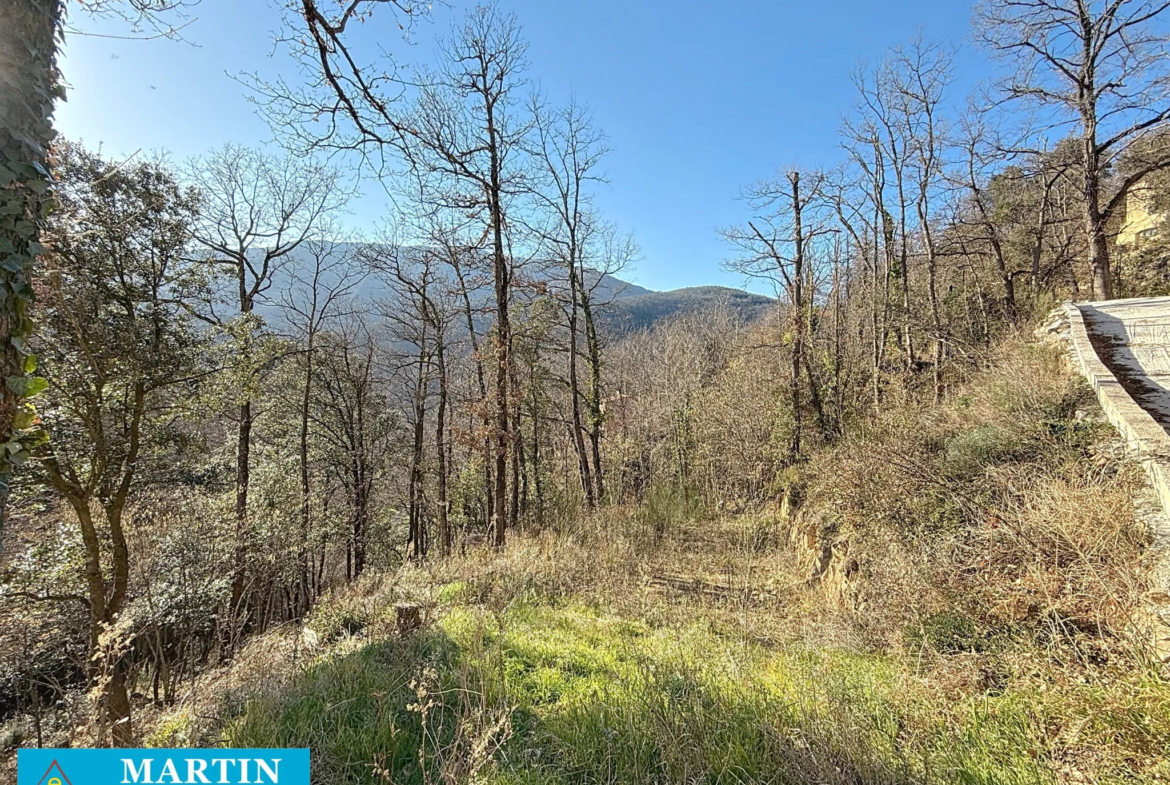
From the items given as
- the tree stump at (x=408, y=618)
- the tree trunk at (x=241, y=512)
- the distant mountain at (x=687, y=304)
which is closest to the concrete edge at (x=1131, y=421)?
the tree stump at (x=408, y=618)

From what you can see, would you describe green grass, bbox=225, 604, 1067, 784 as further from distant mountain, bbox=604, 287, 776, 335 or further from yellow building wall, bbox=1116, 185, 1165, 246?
distant mountain, bbox=604, 287, 776, 335

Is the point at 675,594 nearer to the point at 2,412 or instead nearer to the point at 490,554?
the point at 490,554

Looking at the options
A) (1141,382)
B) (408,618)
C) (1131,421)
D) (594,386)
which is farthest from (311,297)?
(1141,382)

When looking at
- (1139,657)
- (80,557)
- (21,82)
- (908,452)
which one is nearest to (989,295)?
(908,452)

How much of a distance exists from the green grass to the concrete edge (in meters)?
2.32

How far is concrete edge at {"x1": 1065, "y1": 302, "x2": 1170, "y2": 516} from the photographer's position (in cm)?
333

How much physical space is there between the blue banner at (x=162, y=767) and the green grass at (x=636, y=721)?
0.18 metres

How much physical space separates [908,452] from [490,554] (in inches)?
251

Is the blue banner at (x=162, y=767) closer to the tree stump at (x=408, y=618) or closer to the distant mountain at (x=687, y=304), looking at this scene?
the tree stump at (x=408, y=618)

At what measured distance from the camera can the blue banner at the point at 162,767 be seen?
2207 millimetres

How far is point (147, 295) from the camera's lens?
22.0ft

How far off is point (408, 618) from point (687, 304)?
40189 millimetres

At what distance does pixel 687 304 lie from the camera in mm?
41625

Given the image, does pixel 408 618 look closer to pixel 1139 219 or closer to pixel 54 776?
pixel 54 776
